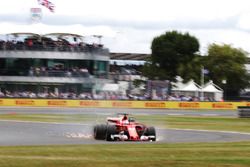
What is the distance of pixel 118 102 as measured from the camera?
2343 inches

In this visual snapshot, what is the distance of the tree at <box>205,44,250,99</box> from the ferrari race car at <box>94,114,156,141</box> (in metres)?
71.0

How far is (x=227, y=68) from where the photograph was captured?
314 feet

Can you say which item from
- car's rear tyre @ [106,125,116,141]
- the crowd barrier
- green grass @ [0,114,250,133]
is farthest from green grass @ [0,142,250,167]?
the crowd barrier

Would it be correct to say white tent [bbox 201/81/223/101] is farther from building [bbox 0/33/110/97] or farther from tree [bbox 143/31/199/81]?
tree [bbox 143/31/199/81]

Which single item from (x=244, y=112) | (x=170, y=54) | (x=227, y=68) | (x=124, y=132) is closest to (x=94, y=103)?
(x=244, y=112)

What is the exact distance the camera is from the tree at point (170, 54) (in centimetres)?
9856

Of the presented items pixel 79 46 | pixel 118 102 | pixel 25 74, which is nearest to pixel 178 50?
pixel 79 46

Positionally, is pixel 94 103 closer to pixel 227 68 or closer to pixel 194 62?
pixel 194 62

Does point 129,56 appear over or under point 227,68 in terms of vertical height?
over

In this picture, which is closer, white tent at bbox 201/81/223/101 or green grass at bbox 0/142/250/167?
green grass at bbox 0/142/250/167

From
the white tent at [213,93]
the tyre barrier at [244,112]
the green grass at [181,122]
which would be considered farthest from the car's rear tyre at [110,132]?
the white tent at [213,93]

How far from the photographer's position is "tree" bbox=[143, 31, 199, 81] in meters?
98.6

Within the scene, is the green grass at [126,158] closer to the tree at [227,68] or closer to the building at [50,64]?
the building at [50,64]

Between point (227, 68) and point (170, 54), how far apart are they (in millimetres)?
9175
